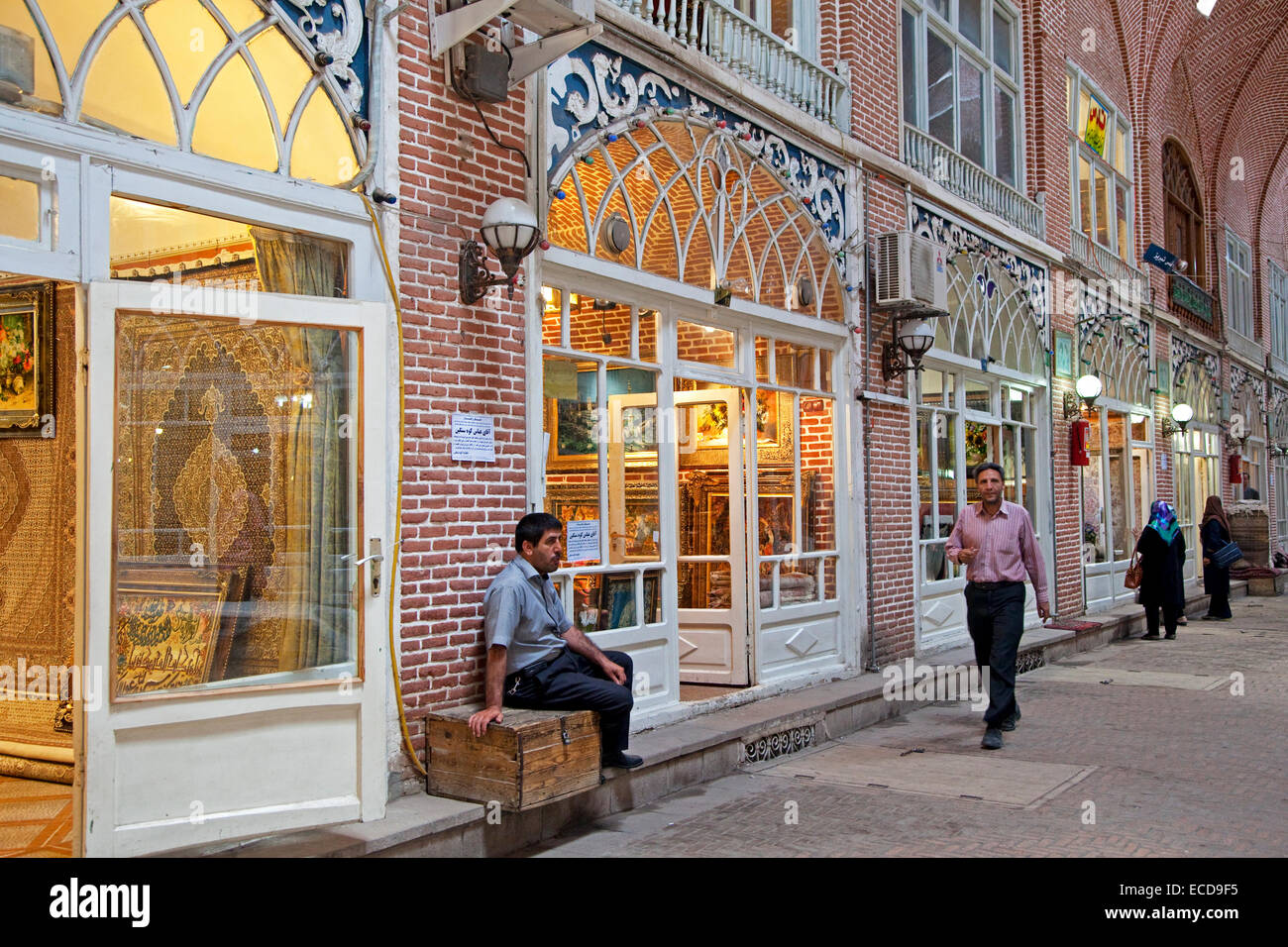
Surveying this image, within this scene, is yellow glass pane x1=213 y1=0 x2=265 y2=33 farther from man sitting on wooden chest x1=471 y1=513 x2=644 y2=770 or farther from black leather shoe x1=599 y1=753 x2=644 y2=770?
black leather shoe x1=599 y1=753 x2=644 y2=770

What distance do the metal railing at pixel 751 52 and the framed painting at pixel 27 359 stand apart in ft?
12.1

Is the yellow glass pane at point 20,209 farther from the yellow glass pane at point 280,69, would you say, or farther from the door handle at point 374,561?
the door handle at point 374,561

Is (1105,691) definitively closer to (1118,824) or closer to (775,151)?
(1118,824)

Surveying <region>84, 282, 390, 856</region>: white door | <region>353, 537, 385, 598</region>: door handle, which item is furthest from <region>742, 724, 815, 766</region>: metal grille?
<region>353, 537, 385, 598</region>: door handle

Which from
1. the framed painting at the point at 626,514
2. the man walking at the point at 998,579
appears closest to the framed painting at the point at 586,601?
the framed painting at the point at 626,514

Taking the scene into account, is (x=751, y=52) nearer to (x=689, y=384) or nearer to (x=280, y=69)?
(x=689, y=384)

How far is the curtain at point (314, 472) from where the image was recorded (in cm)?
509

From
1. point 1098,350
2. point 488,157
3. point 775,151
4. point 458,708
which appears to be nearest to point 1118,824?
point 458,708

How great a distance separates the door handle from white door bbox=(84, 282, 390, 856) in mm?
12

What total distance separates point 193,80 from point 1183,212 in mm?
19302

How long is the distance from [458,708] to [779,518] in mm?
3752

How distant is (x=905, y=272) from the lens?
31.1 feet

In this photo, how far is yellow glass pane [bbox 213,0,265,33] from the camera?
4859 millimetres

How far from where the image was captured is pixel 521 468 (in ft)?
19.9
